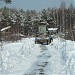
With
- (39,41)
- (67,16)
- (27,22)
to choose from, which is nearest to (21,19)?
(27,22)

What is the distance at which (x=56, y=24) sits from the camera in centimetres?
10944

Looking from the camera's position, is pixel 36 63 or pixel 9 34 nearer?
pixel 36 63

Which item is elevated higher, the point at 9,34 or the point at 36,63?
the point at 9,34

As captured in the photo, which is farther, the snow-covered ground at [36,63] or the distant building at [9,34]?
the distant building at [9,34]

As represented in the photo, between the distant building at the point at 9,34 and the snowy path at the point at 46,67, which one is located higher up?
the distant building at the point at 9,34

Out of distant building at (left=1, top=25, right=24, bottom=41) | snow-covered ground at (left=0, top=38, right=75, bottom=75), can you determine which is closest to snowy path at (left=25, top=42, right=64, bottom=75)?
snow-covered ground at (left=0, top=38, right=75, bottom=75)

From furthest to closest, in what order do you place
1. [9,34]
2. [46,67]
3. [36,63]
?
[9,34] < [36,63] < [46,67]

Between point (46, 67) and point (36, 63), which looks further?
point (36, 63)

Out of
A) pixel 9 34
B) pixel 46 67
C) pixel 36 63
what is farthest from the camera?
pixel 9 34

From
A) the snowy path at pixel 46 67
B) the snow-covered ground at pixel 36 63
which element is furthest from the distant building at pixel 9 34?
the snowy path at pixel 46 67

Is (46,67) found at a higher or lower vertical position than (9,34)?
lower

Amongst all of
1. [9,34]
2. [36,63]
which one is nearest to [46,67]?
[36,63]

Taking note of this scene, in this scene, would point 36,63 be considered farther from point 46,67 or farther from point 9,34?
point 9,34

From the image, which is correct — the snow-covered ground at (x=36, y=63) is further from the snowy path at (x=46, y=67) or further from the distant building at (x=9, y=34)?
the distant building at (x=9, y=34)
